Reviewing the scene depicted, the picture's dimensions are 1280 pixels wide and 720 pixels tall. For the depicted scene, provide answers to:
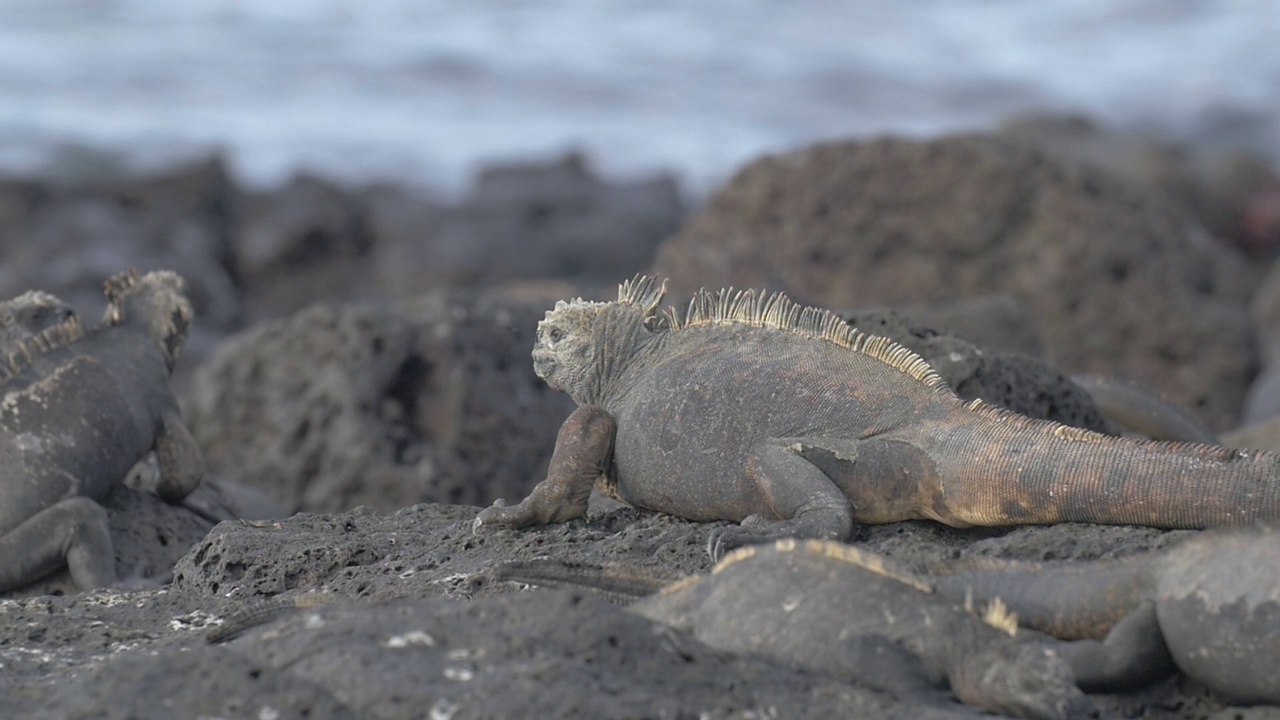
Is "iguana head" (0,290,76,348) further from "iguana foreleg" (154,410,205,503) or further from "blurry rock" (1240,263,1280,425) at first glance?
"blurry rock" (1240,263,1280,425)

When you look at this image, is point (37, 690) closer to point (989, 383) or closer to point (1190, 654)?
point (1190, 654)

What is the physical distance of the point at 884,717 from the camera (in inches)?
108

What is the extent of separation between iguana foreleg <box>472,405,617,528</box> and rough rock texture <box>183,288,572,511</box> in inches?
121

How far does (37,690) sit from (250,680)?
59 centimetres

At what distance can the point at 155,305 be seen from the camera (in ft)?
19.7

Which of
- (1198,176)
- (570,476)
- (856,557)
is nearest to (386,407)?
(570,476)

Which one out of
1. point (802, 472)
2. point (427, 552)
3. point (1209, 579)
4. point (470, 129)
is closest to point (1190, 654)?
point (1209, 579)

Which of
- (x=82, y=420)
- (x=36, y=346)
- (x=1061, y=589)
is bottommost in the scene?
(x=82, y=420)

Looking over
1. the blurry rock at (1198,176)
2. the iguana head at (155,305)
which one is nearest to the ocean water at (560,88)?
the blurry rock at (1198,176)

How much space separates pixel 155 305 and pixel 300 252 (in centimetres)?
1112

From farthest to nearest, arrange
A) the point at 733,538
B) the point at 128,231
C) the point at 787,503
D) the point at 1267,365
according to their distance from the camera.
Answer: the point at 128,231 → the point at 1267,365 → the point at 787,503 → the point at 733,538

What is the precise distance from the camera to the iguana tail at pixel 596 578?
3494 millimetres

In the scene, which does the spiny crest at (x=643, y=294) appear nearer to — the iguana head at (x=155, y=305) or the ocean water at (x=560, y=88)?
the iguana head at (x=155, y=305)

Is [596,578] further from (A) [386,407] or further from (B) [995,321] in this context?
(B) [995,321]
